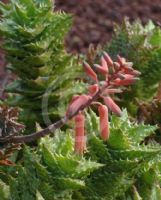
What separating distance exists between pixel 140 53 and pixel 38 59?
0.27m

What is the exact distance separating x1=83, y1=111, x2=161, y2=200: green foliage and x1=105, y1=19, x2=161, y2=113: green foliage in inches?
14.3

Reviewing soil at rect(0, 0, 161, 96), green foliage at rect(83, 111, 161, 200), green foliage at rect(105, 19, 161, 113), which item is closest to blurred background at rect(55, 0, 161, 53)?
soil at rect(0, 0, 161, 96)

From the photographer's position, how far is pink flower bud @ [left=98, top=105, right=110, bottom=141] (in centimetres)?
105

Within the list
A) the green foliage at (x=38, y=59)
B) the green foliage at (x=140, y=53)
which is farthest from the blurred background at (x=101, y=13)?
the green foliage at (x=38, y=59)

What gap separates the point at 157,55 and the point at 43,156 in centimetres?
54

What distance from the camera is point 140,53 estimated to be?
1512 millimetres

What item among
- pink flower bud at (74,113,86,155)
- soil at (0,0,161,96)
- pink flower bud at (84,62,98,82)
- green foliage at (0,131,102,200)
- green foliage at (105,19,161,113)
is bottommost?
green foliage at (0,131,102,200)

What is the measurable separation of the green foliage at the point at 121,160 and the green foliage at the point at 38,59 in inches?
9.9

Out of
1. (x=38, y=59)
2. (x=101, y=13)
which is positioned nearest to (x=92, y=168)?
(x=38, y=59)

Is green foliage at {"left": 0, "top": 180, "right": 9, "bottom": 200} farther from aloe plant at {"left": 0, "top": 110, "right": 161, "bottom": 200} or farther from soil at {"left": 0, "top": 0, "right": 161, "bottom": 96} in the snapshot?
soil at {"left": 0, "top": 0, "right": 161, "bottom": 96}

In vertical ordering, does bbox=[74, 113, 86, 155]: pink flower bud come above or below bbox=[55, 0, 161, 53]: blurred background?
below

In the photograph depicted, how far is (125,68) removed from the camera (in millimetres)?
1028

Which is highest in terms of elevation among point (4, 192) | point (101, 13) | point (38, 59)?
point (101, 13)

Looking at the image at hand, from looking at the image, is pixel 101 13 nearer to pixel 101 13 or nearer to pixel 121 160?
pixel 101 13
